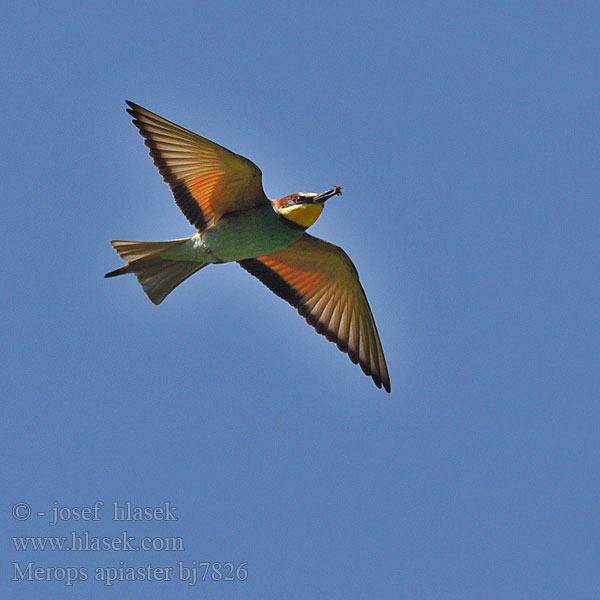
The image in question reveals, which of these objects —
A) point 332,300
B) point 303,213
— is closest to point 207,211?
point 303,213

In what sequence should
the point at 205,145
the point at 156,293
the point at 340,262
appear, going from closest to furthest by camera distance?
the point at 205,145 < the point at 156,293 < the point at 340,262

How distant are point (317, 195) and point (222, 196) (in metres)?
0.75

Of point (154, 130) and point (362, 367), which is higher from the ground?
point (154, 130)

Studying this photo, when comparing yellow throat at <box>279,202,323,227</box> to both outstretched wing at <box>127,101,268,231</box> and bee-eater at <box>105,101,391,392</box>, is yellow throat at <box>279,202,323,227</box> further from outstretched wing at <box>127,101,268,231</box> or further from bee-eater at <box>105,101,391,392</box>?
outstretched wing at <box>127,101,268,231</box>

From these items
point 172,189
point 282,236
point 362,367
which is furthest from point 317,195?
point 362,367

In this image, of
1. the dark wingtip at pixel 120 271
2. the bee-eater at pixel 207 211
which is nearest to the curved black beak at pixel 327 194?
the bee-eater at pixel 207 211

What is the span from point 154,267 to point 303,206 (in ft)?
4.25

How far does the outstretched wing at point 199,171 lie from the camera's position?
8.55 metres

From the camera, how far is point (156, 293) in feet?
29.8

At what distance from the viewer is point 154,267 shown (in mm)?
9031

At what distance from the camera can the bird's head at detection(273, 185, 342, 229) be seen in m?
8.81

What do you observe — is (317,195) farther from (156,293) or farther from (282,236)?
(156,293)

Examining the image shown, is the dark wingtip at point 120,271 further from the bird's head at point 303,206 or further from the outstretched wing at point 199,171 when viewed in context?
the bird's head at point 303,206

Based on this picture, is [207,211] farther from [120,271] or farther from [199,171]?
[120,271]
